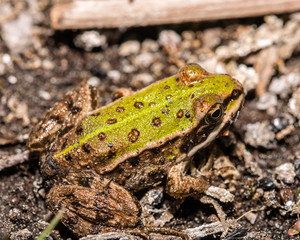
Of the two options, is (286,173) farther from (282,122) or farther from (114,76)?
(114,76)

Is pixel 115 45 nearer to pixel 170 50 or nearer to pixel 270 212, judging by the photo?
pixel 170 50

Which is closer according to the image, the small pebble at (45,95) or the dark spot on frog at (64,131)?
the dark spot on frog at (64,131)

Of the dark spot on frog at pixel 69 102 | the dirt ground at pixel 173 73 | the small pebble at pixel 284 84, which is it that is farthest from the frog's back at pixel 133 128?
the small pebble at pixel 284 84

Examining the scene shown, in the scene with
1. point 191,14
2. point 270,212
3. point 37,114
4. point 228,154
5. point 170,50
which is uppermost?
point 191,14

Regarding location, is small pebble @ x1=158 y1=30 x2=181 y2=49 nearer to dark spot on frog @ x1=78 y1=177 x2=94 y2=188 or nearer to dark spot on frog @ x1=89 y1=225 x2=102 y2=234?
dark spot on frog @ x1=78 y1=177 x2=94 y2=188

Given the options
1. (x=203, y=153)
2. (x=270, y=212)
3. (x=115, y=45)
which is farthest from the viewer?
(x=115, y=45)

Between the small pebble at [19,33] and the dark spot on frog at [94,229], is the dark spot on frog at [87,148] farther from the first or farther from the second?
the small pebble at [19,33]

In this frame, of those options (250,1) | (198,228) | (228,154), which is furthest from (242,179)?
(250,1)
